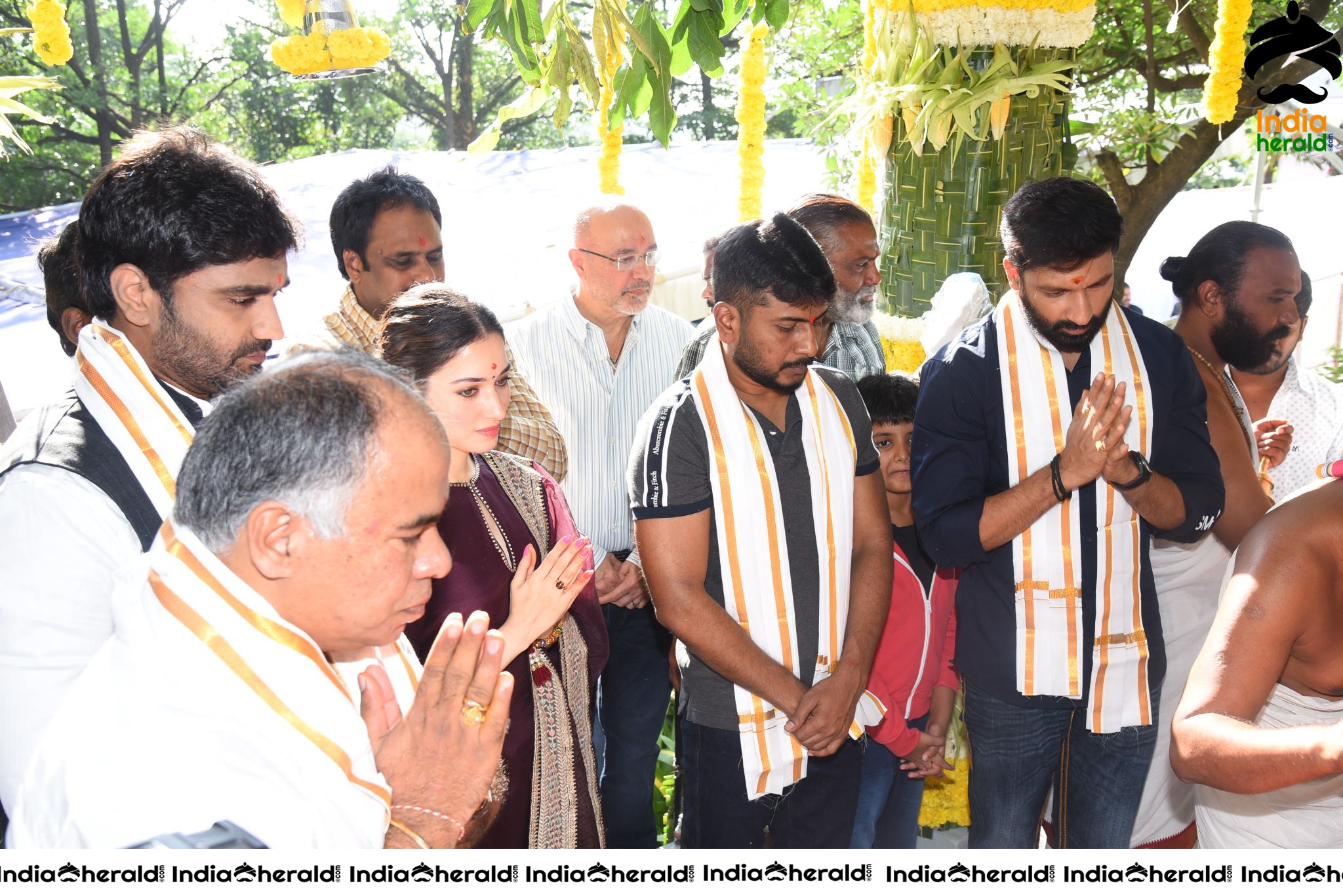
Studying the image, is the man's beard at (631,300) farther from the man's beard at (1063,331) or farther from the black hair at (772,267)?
the man's beard at (1063,331)

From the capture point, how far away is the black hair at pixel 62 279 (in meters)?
2.75

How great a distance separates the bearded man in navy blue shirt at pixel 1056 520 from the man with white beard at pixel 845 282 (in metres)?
0.82

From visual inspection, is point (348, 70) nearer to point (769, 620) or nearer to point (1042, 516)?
point (769, 620)

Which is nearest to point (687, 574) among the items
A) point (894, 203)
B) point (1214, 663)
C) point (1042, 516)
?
point (1042, 516)

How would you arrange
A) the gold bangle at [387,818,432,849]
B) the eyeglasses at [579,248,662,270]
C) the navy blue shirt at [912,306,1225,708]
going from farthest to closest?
the eyeglasses at [579,248,662,270], the navy blue shirt at [912,306,1225,708], the gold bangle at [387,818,432,849]

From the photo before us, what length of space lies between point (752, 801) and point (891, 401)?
132 centimetres

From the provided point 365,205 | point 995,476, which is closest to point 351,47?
point 365,205

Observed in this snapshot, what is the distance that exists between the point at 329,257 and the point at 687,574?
175 inches

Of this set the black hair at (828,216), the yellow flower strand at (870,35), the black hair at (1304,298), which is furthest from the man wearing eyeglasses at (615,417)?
the black hair at (1304,298)

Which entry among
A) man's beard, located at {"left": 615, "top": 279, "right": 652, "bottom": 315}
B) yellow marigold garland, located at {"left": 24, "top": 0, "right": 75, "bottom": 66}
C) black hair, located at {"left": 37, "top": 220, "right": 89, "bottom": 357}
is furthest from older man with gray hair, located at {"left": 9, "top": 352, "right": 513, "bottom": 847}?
yellow marigold garland, located at {"left": 24, "top": 0, "right": 75, "bottom": 66}

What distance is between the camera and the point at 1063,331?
2.78 metres

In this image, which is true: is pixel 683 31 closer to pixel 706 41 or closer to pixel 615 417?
pixel 706 41

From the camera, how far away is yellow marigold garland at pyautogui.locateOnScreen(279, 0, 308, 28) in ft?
13.3

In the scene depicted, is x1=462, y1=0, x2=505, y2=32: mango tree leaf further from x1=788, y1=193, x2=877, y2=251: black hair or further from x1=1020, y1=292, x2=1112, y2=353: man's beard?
x1=1020, y1=292, x2=1112, y2=353: man's beard
